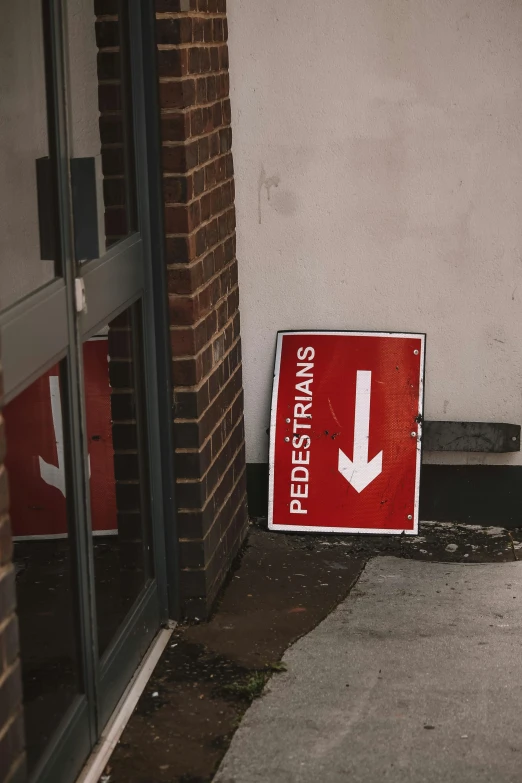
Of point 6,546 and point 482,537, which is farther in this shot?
point 482,537

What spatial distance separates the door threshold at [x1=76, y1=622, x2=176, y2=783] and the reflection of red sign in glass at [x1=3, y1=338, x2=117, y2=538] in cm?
55

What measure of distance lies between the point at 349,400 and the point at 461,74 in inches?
60.8

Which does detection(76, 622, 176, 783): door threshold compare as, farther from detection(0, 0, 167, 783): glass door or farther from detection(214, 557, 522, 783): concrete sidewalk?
detection(214, 557, 522, 783): concrete sidewalk

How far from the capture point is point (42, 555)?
9.99 ft

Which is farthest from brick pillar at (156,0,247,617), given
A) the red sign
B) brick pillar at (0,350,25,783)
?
brick pillar at (0,350,25,783)

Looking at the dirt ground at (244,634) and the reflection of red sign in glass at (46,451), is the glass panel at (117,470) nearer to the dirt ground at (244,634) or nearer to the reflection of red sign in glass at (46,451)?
the reflection of red sign in glass at (46,451)

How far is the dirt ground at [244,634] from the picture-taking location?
11.1 feet

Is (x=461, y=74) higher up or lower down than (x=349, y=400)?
higher up

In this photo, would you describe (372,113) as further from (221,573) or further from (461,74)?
(221,573)

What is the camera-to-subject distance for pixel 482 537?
17.4 ft

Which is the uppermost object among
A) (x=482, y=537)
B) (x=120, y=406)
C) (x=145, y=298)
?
(x=145, y=298)

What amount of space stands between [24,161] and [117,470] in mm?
1228

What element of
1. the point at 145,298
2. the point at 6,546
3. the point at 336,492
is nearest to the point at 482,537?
the point at 336,492

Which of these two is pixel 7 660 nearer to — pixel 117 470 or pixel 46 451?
pixel 46 451
